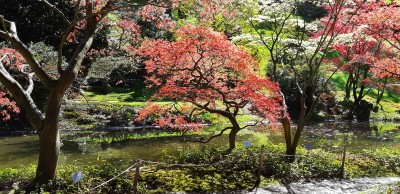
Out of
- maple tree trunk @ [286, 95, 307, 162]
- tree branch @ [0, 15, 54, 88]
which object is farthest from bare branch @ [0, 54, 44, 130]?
maple tree trunk @ [286, 95, 307, 162]

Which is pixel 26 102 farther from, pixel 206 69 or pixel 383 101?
pixel 383 101

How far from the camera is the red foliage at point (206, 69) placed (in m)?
10.9

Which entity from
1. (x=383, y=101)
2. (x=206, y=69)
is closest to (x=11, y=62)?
(x=206, y=69)

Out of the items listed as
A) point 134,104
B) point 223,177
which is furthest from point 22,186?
point 134,104

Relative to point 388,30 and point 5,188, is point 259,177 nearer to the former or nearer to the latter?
point 5,188

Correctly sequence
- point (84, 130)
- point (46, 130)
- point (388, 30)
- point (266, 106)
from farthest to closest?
point (84, 130) < point (388, 30) < point (266, 106) < point (46, 130)

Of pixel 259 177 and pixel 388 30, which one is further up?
pixel 388 30

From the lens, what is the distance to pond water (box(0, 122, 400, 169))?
14609 mm

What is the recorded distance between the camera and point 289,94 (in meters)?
29.0

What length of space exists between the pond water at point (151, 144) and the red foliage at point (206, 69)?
6.75 feet

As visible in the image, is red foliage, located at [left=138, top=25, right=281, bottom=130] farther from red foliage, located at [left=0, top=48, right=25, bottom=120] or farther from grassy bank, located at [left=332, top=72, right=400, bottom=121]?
grassy bank, located at [left=332, top=72, right=400, bottom=121]

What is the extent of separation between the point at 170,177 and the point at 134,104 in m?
16.3

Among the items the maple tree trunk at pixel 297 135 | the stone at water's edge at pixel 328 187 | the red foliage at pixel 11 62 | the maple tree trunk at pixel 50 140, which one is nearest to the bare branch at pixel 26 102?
the maple tree trunk at pixel 50 140

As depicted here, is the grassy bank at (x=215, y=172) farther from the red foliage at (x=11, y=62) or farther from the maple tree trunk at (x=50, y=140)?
the red foliage at (x=11, y=62)
